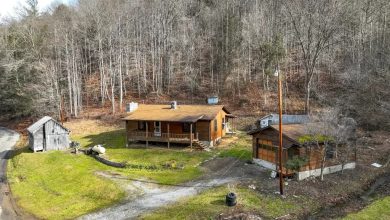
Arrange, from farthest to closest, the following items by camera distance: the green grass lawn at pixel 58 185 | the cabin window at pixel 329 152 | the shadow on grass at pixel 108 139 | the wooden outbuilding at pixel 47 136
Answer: the shadow on grass at pixel 108 139 → the wooden outbuilding at pixel 47 136 → the cabin window at pixel 329 152 → the green grass lawn at pixel 58 185

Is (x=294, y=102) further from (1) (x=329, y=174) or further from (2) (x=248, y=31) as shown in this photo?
(1) (x=329, y=174)

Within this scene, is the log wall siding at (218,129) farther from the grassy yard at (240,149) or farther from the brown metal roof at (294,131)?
the brown metal roof at (294,131)

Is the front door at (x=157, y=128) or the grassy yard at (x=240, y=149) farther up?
the front door at (x=157, y=128)

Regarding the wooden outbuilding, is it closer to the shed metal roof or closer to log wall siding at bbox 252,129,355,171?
log wall siding at bbox 252,129,355,171

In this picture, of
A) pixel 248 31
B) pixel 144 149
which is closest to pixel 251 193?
pixel 144 149

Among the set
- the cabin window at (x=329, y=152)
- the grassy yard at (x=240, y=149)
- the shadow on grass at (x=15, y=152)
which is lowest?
the shadow on grass at (x=15, y=152)

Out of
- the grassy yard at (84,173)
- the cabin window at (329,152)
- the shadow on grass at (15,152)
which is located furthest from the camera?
the shadow on grass at (15,152)

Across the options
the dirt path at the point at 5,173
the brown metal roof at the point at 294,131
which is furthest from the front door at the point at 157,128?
the dirt path at the point at 5,173
